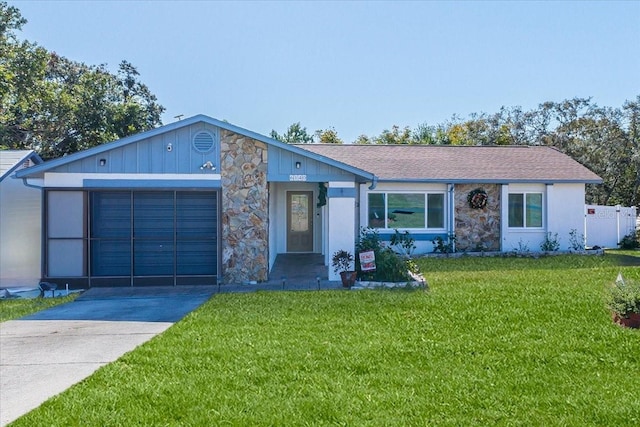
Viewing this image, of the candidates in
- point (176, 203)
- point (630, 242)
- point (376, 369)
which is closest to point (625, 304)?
point (376, 369)

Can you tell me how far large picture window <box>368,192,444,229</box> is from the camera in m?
16.8

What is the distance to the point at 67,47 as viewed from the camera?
92.9 feet

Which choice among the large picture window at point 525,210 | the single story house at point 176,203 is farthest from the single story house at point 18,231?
the large picture window at point 525,210

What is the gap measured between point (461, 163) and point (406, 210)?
3271mm

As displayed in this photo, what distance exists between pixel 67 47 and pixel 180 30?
51.6ft

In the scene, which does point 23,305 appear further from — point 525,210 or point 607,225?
point 607,225

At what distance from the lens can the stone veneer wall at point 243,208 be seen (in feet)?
37.6

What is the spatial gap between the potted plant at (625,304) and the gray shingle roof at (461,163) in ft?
31.8

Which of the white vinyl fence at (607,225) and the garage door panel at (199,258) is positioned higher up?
the white vinyl fence at (607,225)

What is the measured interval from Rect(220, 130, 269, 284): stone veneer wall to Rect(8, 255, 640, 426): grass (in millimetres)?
2648

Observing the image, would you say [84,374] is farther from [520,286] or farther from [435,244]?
[435,244]

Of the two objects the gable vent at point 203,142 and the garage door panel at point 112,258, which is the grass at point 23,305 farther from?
the gable vent at point 203,142

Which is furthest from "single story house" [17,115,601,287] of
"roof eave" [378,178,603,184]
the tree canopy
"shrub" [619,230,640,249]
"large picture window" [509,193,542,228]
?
"shrub" [619,230,640,249]

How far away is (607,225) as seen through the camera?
19.9m
